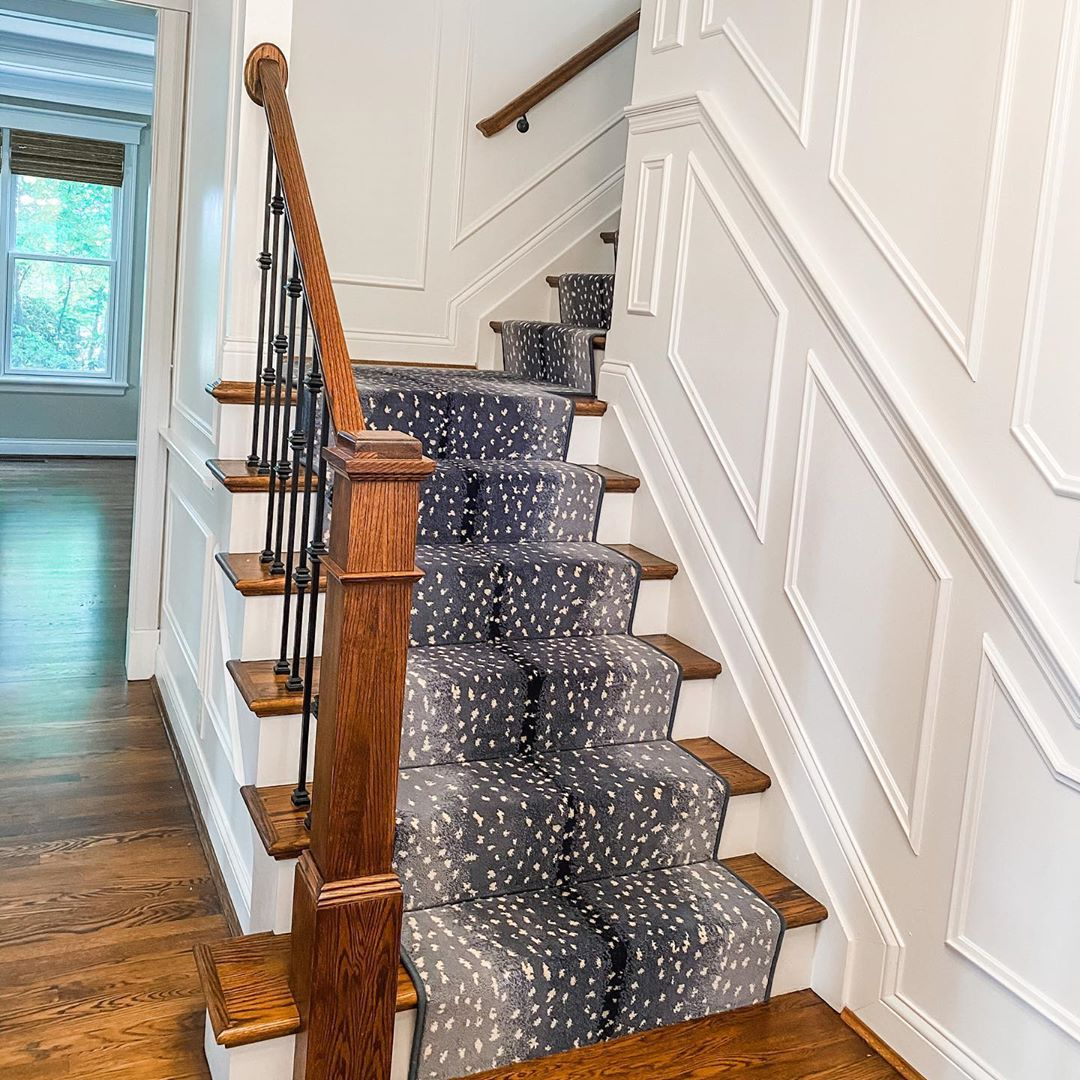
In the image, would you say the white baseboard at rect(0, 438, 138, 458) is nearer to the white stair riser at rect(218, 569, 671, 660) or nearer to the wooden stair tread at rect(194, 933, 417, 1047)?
the white stair riser at rect(218, 569, 671, 660)

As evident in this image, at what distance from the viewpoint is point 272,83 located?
250 centimetres

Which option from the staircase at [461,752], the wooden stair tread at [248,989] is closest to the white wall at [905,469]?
the staircase at [461,752]

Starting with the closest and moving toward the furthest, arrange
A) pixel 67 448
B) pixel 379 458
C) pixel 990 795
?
1. pixel 379 458
2. pixel 990 795
3. pixel 67 448

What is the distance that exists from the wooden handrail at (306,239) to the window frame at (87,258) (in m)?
7.05

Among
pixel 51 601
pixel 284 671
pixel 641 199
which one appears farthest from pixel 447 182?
pixel 51 601

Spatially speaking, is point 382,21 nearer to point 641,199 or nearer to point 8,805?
point 641,199

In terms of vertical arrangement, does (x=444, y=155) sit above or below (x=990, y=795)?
above

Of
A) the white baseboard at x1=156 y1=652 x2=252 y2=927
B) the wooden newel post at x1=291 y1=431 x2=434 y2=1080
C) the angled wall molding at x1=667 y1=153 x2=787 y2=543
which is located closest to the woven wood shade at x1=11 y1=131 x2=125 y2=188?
the white baseboard at x1=156 y1=652 x2=252 y2=927

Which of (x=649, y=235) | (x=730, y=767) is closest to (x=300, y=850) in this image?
(x=730, y=767)

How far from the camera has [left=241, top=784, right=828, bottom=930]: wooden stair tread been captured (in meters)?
2.03

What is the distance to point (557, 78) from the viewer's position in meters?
4.00

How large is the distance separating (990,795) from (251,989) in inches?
52.1

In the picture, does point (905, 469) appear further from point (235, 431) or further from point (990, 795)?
point (235, 431)

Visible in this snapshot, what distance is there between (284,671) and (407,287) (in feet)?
6.54
